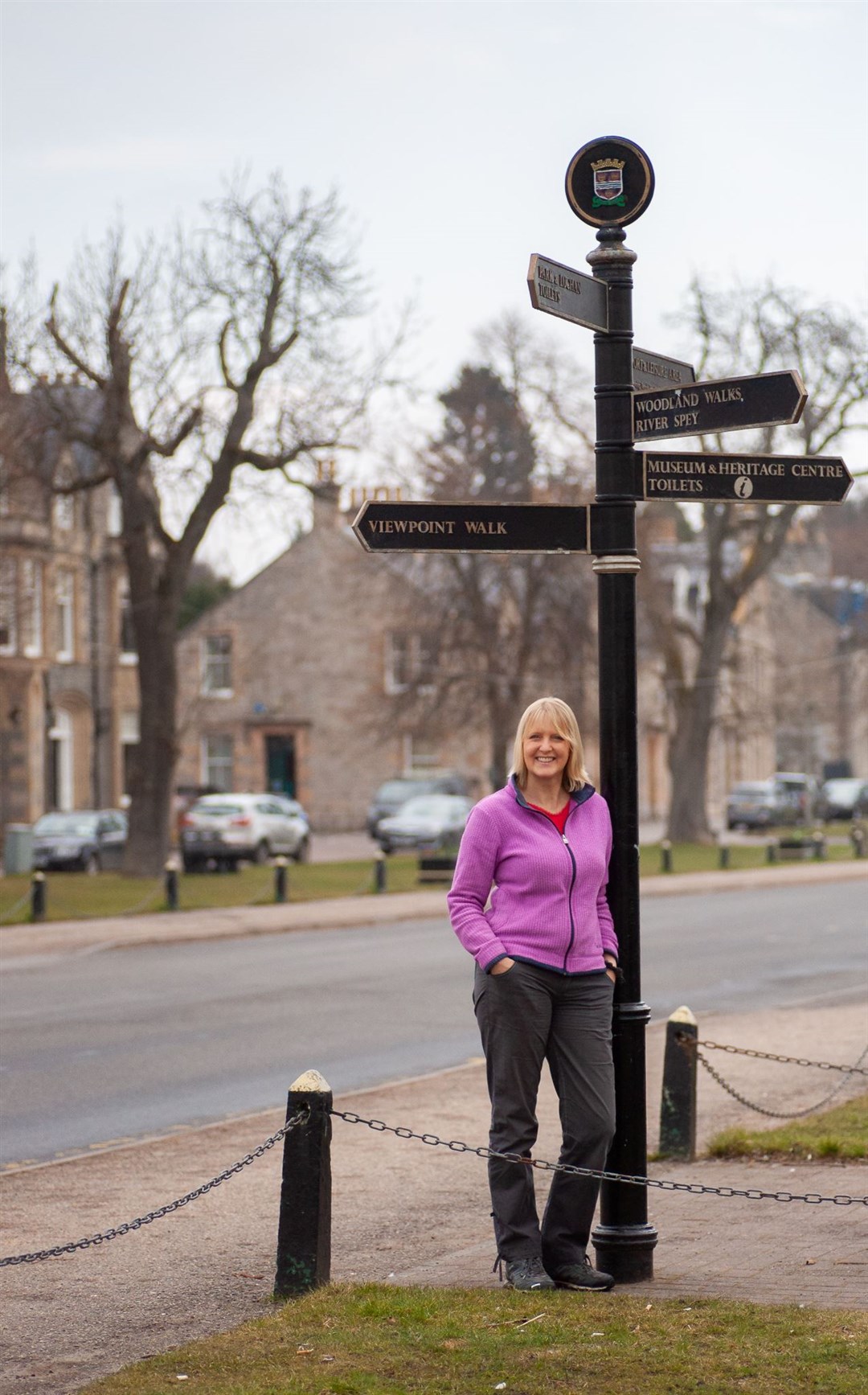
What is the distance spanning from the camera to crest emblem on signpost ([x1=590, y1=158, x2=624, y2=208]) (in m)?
6.20

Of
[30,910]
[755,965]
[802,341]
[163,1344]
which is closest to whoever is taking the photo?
[163,1344]

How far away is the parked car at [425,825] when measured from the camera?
136 feet

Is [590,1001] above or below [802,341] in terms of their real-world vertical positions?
below

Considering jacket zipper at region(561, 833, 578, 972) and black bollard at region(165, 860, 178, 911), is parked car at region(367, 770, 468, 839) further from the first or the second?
jacket zipper at region(561, 833, 578, 972)

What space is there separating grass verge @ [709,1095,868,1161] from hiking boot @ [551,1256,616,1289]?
291 centimetres

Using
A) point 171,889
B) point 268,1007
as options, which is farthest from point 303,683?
point 268,1007

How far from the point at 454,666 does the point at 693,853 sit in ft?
30.0

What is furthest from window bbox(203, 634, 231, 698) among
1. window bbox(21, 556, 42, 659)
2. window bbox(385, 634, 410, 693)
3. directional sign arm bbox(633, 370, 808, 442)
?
directional sign arm bbox(633, 370, 808, 442)

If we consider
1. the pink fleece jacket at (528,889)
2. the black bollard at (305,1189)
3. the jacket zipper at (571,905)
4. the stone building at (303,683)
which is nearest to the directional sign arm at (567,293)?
the pink fleece jacket at (528,889)

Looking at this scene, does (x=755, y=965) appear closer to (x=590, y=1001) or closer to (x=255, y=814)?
(x=590, y=1001)

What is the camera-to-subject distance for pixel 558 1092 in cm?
570

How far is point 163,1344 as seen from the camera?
18.0 feet

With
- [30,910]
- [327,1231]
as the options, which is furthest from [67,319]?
[327,1231]

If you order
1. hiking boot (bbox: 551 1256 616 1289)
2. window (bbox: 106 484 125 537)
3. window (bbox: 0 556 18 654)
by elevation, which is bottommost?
hiking boot (bbox: 551 1256 616 1289)
